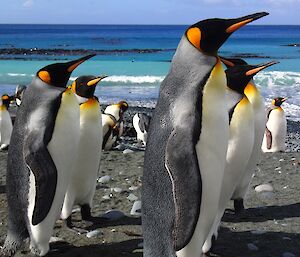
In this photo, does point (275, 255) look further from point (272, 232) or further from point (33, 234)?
point (33, 234)

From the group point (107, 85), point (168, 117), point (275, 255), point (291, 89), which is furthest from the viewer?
point (107, 85)

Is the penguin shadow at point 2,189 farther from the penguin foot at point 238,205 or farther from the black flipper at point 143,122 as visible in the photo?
the black flipper at point 143,122

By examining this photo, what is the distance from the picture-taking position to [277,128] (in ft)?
30.5

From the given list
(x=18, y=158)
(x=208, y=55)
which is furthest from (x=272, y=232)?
(x=18, y=158)

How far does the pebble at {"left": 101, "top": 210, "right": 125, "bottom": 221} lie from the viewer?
4.81 m

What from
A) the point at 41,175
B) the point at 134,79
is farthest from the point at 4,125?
the point at 134,79

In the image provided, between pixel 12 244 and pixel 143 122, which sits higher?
pixel 12 244

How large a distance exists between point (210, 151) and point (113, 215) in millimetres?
1912

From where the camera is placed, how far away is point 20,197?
151 inches

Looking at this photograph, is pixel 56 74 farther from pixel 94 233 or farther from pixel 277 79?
pixel 277 79

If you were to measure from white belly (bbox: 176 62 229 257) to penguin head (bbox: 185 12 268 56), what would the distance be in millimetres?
199

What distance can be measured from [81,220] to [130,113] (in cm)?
1049

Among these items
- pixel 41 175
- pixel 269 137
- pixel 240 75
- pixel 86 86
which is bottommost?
pixel 269 137

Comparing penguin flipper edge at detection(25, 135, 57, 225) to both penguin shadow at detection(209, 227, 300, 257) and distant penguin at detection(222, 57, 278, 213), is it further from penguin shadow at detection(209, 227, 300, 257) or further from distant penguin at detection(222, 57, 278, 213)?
distant penguin at detection(222, 57, 278, 213)
